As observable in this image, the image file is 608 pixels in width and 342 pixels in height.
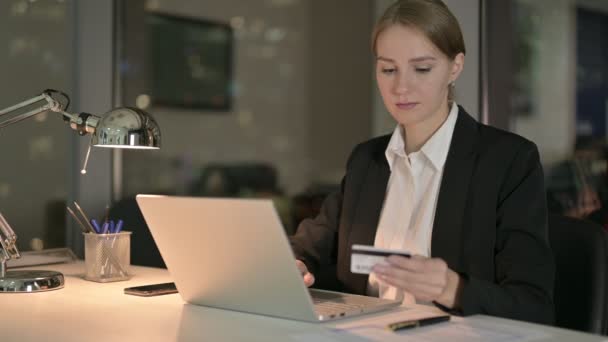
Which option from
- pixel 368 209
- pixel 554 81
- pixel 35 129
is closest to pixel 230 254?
pixel 368 209

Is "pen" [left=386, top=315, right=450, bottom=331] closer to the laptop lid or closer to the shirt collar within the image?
the laptop lid

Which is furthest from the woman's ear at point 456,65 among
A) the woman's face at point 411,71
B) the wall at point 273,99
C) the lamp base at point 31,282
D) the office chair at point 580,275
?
the wall at point 273,99

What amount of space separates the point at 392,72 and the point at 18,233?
59.8 inches

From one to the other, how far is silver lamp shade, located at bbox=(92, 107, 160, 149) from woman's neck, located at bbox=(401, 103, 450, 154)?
576mm

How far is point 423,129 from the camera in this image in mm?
1696

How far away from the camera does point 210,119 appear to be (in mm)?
3537

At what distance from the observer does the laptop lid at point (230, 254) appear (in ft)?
3.60

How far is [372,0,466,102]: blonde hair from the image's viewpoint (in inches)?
61.9

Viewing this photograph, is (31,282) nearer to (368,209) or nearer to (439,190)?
(368,209)

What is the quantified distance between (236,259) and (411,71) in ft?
2.06

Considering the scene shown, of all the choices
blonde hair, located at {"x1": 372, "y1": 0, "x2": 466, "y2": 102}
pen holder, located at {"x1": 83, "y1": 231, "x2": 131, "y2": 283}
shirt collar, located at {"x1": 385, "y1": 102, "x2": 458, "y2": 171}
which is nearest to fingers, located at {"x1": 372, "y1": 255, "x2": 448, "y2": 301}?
shirt collar, located at {"x1": 385, "y1": 102, "x2": 458, "y2": 171}

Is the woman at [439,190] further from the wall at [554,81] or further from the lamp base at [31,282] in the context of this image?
the lamp base at [31,282]

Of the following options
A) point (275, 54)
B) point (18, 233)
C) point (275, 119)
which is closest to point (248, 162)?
point (275, 119)

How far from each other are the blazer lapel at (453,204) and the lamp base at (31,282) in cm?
81
